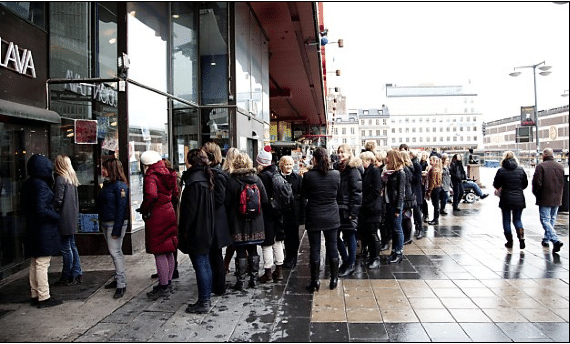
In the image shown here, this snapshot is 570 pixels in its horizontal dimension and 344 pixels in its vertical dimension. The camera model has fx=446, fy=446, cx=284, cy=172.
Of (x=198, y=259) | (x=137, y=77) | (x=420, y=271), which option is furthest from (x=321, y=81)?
(x=198, y=259)

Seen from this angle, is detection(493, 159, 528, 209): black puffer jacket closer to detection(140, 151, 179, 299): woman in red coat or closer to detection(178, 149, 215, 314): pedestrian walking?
detection(178, 149, 215, 314): pedestrian walking

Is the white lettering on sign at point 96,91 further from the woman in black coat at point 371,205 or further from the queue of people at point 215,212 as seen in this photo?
the woman in black coat at point 371,205

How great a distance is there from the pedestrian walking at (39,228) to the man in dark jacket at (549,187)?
8.01 metres

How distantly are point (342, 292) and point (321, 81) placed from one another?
16765 mm

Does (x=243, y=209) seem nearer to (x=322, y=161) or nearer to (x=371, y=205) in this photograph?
(x=322, y=161)

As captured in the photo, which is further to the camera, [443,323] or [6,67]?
[6,67]

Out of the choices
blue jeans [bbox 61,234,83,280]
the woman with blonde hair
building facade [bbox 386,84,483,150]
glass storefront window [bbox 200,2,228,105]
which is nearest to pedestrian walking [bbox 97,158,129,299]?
blue jeans [bbox 61,234,83,280]

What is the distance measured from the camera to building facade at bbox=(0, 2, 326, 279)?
23.3ft

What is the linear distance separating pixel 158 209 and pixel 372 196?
3247 mm

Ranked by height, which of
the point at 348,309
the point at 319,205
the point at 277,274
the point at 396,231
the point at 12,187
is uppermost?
the point at 12,187

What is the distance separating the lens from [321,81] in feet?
70.5

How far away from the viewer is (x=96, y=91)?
813 cm

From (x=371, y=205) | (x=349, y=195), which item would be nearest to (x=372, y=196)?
(x=371, y=205)

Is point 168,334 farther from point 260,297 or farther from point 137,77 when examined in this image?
point 137,77
